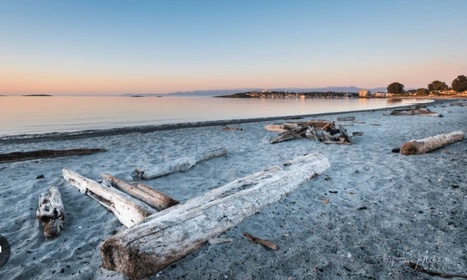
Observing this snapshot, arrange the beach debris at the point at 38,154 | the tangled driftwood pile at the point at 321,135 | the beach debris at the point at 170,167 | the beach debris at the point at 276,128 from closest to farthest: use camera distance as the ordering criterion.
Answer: the beach debris at the point at 170,167, the beach debris at the point at 38,154, the tangled driftwood pile at the point at 321,135, the beach debris at the point at 276,128

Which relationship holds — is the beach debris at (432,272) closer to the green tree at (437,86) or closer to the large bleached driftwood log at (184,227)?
the large bleached driftwood log at (184,227)

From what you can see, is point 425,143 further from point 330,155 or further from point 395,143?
point 330,155

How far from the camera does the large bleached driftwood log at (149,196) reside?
3824 millimetres

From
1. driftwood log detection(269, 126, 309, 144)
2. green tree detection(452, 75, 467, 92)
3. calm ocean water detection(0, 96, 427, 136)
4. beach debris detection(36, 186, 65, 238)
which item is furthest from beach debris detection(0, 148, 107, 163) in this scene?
green tree detection(452, 75, 467, 92)

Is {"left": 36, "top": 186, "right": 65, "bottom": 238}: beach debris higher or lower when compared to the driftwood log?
lower

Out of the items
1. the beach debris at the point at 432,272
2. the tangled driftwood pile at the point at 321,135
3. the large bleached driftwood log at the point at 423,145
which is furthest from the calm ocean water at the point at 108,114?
the beach debris at the point at 432,272

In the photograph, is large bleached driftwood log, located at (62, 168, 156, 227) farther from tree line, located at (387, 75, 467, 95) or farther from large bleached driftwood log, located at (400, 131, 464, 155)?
tree line, located at (387, 75, 467, 95)

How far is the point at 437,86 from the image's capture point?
11712 cm

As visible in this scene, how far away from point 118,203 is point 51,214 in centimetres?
102

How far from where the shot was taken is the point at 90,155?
8633 millimetres

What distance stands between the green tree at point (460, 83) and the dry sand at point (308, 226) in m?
125

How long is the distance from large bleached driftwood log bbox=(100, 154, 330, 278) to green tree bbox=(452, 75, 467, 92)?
131m

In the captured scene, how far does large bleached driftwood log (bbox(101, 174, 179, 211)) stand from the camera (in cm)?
382

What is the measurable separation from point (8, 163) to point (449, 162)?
13146mm
